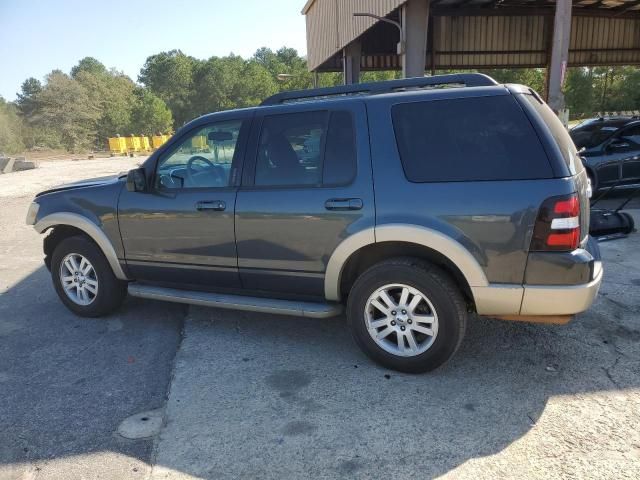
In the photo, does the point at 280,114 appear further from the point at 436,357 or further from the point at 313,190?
the point at 436,357

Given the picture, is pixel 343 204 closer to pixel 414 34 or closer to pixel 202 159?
pixel 202 159

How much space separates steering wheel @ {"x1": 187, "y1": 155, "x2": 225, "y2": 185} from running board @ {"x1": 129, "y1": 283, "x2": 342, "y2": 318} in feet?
3.05

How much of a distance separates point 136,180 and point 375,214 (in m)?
2.07

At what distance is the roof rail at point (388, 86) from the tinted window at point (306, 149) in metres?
0.33

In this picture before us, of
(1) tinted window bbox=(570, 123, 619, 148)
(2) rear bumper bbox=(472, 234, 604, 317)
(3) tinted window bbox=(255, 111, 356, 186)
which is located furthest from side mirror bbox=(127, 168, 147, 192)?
(1) tinted window bbox=(570, 123, 619, 148)

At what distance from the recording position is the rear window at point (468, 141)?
304 cm

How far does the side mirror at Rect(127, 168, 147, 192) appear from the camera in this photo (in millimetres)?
4141

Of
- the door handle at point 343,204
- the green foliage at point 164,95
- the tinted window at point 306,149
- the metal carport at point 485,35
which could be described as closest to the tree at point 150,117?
the green foliage at point 164,95

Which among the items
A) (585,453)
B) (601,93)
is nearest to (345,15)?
(585,453)

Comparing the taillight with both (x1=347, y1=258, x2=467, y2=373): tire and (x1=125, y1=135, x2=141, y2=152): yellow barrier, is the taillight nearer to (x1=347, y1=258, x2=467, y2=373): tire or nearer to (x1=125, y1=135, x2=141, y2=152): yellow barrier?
(x1=347, y1=258, x2=467, y2=373): tire

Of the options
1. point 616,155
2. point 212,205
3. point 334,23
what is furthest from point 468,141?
point 334,23

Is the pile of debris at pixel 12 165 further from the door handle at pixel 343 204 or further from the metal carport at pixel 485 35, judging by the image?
the door handle at pixel 343 204

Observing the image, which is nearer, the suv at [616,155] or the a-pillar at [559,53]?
the a-pillar at [559,53]

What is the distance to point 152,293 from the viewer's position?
4312 mm
